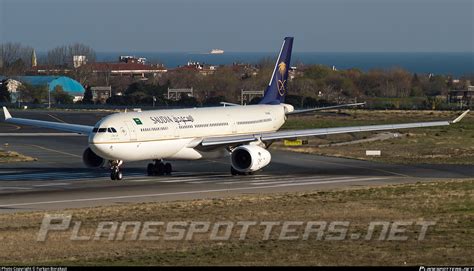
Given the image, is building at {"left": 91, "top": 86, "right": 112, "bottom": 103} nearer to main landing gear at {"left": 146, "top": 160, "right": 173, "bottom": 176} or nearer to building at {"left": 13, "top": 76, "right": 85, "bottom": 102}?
building at {"left": 13, "top": 76, "right": 85, "bottom": 102}

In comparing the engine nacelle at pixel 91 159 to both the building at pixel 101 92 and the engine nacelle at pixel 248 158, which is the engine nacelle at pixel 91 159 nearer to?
the engine nacelle at pixel 248 158

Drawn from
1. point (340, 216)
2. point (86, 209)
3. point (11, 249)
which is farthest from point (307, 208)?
point (11, 249)

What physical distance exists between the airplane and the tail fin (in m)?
2.82

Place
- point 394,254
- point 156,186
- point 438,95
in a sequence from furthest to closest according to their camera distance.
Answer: point 438,95 < point 156,186 < point 394,254

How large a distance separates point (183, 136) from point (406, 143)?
88.5 ft

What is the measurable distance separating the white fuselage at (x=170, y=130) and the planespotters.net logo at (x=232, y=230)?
38.3ft

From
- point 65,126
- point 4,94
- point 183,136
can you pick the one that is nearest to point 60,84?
point 4,94

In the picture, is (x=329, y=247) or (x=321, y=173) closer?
(x=329, y=247)

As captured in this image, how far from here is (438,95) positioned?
15750cm

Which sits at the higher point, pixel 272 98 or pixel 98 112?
pixel 272 98

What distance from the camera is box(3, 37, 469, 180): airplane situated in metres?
49.0

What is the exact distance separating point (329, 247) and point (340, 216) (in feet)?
23.6

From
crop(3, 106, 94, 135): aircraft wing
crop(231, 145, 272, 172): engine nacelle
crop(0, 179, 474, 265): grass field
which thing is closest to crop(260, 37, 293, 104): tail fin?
crop(231, 145, 272, 172): engine nacelle

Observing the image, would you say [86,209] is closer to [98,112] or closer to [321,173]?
[321,173]
